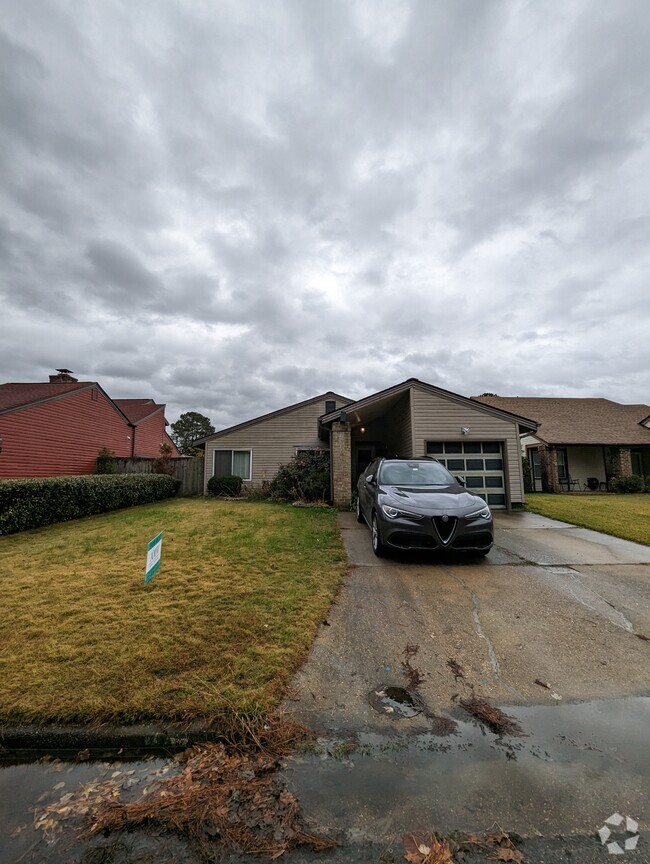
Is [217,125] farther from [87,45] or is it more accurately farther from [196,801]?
[196,801]

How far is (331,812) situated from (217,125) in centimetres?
1304

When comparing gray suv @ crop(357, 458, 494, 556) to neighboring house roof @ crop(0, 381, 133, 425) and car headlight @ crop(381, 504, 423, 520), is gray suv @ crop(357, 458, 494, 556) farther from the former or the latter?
neighboring house roof @ crop(0, 381, 133, 425)

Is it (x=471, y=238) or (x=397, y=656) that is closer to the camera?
(x=397, y=656)

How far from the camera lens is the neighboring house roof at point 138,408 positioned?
25478mm

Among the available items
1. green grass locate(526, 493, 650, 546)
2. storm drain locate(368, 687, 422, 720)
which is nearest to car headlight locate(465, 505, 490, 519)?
storm drain locate(368, 687, 422, 720)

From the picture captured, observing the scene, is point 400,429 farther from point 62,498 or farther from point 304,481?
point 62,498

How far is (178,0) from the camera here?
686 cm

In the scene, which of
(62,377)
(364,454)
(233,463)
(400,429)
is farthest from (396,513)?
(62,377)

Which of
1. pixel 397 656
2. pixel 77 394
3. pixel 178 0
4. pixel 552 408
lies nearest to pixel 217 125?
pixel 178 0

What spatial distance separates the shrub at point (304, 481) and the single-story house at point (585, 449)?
1250cm

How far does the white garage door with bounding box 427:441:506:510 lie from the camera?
37.9ft

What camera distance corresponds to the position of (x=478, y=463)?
38.4 ft

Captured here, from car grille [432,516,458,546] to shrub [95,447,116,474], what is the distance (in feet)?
65.3

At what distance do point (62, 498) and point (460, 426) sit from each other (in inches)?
471
